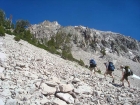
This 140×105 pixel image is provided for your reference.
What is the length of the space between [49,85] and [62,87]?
2.32 feet

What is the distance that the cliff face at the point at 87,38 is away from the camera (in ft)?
327

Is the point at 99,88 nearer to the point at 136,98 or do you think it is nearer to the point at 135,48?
the point at 136,98

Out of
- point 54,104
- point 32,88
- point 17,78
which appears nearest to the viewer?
point 54,104

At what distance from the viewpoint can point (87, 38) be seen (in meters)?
115

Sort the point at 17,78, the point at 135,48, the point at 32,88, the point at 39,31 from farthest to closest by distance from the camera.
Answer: the point at 135,48, the point at 39,31, the point at 17,78, the point at 32,88

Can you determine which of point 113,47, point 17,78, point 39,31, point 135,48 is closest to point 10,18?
point 39,31

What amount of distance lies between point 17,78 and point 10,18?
60.2 m

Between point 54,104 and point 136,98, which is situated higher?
point 136,98

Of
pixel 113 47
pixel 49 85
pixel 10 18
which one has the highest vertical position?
pixel 113 47

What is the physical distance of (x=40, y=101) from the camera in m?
7.86

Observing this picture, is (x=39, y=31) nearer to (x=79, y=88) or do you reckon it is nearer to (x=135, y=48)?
(x=135, y=48)

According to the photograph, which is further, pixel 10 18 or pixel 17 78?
pixel 10 18

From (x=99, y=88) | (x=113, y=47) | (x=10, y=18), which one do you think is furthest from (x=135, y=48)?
(x=99, y=88)

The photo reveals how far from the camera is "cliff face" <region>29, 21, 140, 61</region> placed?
327 ft
